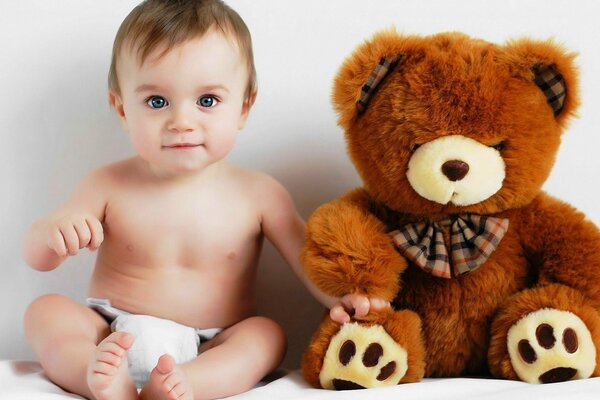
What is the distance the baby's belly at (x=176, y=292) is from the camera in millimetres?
1252

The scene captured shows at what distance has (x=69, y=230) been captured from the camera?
1.12 m

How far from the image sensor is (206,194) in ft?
4.20

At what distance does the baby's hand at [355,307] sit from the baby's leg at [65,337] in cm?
33

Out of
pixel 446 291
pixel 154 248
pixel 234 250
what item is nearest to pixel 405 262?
pixel 446 291

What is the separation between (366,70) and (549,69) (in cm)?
26

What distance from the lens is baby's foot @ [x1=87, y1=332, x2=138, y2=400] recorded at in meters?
0.98

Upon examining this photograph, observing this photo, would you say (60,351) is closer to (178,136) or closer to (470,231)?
(178,136)

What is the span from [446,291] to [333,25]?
1.80ft

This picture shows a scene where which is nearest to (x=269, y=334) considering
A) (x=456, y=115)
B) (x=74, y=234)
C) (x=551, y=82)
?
(x=74, y=234)

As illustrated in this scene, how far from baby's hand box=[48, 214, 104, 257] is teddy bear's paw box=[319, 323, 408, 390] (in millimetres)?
359

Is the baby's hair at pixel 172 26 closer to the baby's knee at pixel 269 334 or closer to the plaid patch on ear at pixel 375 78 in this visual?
the plaid patch on ear at pixel 375 78

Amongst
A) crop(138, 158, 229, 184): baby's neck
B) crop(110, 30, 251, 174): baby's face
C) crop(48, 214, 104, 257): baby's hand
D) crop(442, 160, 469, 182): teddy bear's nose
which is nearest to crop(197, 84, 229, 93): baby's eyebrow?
crop(110, 30, 251, 174): baby's face

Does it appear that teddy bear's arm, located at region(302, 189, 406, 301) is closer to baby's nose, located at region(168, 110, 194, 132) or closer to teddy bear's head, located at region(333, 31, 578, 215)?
teddy bear's head, located at region(333, 31, 578, 215)

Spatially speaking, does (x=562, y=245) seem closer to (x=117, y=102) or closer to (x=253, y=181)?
(x=253, y=181)
